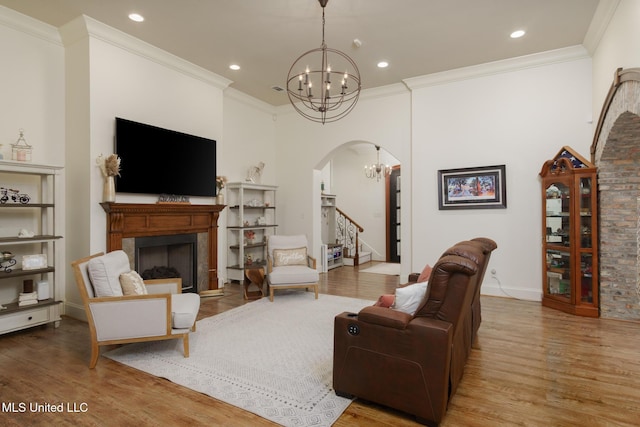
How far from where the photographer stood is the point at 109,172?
435 centimetres

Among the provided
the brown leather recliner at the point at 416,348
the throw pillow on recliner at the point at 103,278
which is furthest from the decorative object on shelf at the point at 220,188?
the brown leather recliner at the point at 416,348

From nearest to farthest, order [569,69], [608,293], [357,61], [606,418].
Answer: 1. [606,418]
2. [608,293]
3. [569,69]
4. [357,61]

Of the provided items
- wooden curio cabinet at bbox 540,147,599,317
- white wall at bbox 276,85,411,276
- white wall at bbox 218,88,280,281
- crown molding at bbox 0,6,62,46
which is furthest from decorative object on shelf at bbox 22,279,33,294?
wooden curio cabinet at bbox 540,147,599,317

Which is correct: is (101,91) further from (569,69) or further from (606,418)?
(569,69)

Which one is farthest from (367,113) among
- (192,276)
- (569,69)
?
(192,276)

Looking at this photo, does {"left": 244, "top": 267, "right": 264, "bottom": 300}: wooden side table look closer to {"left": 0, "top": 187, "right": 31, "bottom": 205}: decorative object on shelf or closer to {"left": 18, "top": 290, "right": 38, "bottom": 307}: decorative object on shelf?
{"left": 18, "top": 290, "right": 38, "bottom": 307}: decorative object on shelf

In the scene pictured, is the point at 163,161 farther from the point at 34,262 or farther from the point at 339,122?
the point at 339,122

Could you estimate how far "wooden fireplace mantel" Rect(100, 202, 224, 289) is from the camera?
173 inches

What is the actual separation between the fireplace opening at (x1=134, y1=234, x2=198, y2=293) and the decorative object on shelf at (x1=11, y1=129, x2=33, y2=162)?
5.06ft

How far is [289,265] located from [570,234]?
3942 millimetres

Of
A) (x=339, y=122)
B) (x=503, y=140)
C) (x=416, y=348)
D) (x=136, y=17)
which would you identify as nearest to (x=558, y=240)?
(x=503, y=140)

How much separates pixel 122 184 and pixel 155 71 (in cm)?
174

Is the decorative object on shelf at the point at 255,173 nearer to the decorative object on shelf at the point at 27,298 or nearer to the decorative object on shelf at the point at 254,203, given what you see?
the decorative object on shelf at the point at 254,203

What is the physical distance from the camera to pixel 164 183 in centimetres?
509
